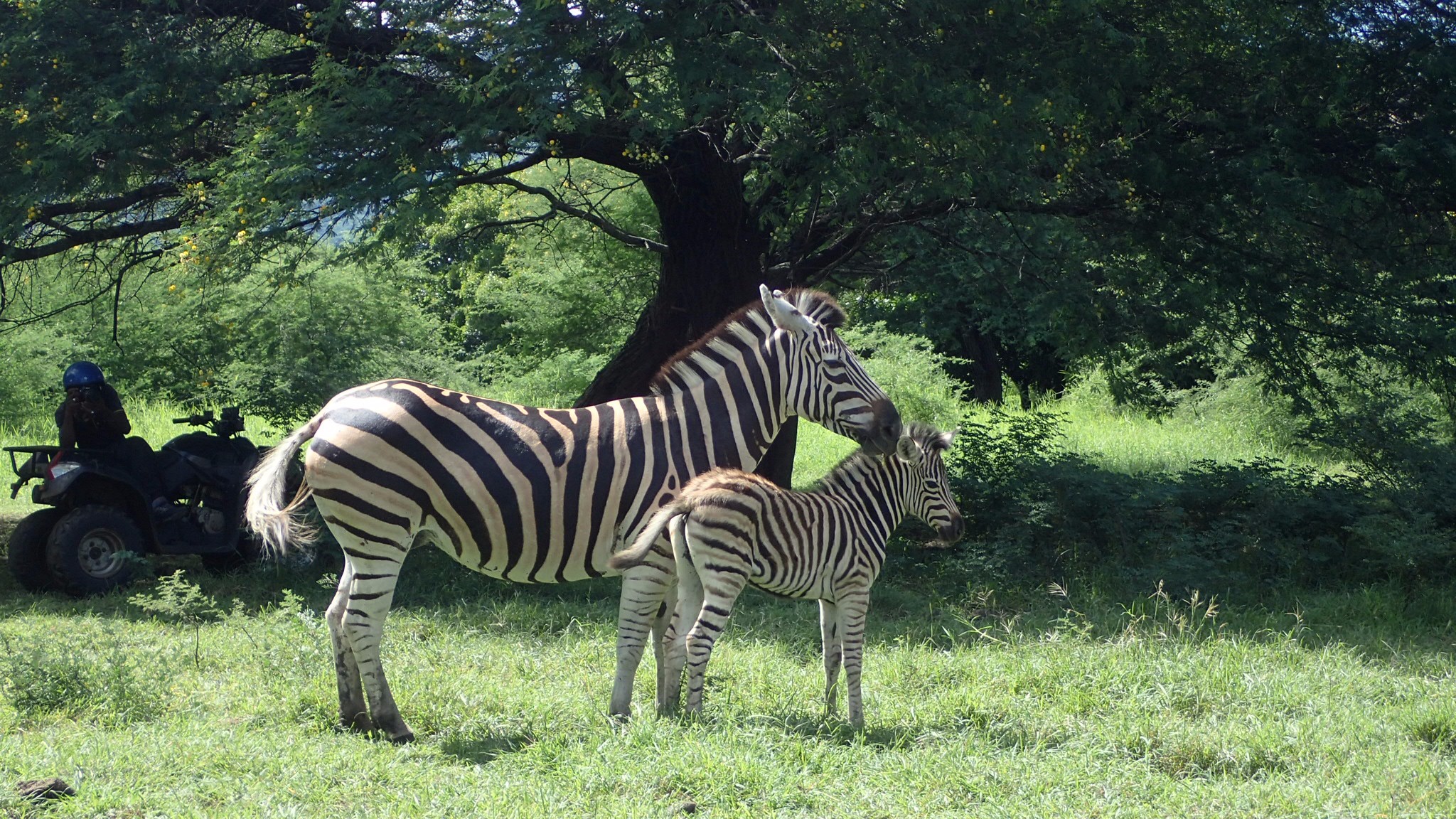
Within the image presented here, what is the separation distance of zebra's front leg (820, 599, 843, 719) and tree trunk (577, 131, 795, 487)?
4.60 metres

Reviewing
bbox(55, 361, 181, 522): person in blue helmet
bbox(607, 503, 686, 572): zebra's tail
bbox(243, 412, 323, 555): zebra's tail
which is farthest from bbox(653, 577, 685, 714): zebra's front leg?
bbox(55, 361, 181, 522): person in blue helmet

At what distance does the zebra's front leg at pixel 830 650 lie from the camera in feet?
19.3

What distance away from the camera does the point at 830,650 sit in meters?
5.97

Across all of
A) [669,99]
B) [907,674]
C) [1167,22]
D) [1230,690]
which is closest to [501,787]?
[907,674]

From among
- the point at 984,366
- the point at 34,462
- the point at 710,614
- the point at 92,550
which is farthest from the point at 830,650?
the point at 984,366

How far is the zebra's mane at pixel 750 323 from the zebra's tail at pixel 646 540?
98 centimetres

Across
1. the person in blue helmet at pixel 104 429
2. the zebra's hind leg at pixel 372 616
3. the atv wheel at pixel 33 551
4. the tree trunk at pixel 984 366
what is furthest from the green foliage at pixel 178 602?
the tree trunk at pixel 984 366

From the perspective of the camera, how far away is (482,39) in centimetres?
799

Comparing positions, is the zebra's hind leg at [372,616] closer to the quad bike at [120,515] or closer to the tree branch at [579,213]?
the quad bike at [120,515]

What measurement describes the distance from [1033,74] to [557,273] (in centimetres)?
1185

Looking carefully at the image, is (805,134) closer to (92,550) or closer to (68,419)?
(68,419)

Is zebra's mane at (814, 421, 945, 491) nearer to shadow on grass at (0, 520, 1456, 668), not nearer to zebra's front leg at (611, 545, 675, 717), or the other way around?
zebra's front leg at (611, 545, 675, 717)

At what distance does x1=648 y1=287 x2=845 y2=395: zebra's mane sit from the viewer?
6.23 metres

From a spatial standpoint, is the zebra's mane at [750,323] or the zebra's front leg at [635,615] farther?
the zebra's mane at [750,323]
